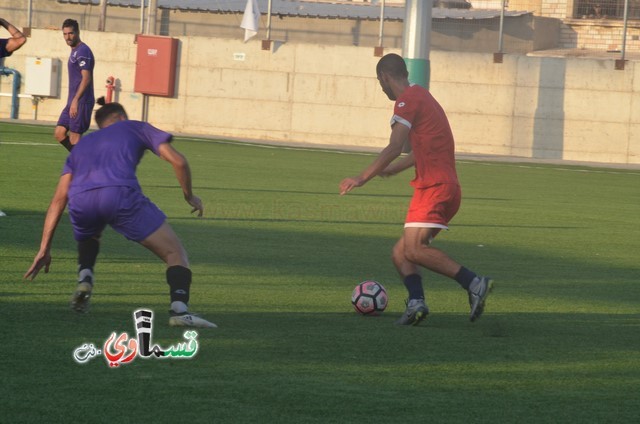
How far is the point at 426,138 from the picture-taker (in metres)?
8.85

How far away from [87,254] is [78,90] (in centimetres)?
934

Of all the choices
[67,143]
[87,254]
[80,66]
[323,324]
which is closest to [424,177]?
[323,324]

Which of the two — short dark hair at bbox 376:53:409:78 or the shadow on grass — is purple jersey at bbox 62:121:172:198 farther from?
short dark hair at bbox 376:53:409:78

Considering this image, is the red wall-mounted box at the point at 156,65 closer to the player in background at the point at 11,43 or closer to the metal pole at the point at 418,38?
the metal pole at the point at 418,38

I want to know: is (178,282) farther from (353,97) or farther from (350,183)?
(353,97)

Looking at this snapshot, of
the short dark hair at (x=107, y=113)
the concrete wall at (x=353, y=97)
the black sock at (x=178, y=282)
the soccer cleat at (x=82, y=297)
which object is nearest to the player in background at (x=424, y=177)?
the black sock at (x=178, y=282)

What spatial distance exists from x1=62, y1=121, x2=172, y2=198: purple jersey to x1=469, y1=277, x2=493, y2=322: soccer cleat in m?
2.40

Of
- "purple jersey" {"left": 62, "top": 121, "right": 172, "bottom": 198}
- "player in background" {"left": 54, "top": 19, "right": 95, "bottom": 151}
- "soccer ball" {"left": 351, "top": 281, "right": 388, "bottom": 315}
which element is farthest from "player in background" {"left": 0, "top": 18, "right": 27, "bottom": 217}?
"soccer ball" {"left": 351, "top": 281, "right": 388, "bottom": 315}

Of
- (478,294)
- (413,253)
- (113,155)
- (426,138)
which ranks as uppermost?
(426,138)

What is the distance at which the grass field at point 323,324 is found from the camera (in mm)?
6137

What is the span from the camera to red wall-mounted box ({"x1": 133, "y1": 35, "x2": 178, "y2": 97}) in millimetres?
35375

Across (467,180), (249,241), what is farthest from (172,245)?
(467,180)

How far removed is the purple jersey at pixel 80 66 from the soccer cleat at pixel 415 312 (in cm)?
965

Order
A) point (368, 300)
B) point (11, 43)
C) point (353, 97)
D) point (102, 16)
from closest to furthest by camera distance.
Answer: point (368, 300)
point (11, 43)
point (353, 97)
point (102, 16)
